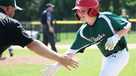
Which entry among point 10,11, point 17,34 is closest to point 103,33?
point 10,11

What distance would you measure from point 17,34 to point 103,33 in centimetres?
278

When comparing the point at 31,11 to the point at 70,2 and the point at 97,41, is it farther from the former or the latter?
the point at 97,41

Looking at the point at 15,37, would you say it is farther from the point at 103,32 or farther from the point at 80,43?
the point at 80,43

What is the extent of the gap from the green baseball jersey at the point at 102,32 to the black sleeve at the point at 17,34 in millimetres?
2657

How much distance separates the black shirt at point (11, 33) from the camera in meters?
5.61

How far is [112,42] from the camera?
26.0 ft

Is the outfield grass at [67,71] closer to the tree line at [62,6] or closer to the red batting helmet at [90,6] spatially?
the red batting helmet at [90,6]

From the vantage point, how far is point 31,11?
59.0 metres

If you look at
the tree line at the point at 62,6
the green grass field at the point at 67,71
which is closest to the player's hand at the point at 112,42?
the green grass field at the point at 67,71

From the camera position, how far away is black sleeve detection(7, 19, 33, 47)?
18.5 ft

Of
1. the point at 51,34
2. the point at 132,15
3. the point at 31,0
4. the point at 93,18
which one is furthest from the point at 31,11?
the point at 93,18

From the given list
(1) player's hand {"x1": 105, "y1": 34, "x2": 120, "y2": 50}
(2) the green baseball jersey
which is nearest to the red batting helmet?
(2) the green baseball jersey

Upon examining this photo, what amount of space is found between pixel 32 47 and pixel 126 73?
27.3 feet

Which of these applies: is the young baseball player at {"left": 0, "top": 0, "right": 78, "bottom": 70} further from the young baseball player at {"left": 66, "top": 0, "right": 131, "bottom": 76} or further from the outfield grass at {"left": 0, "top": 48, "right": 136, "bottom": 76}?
the outfield grass at {"left": 0, "top": 48, "right": 136, "bottom": 76}
